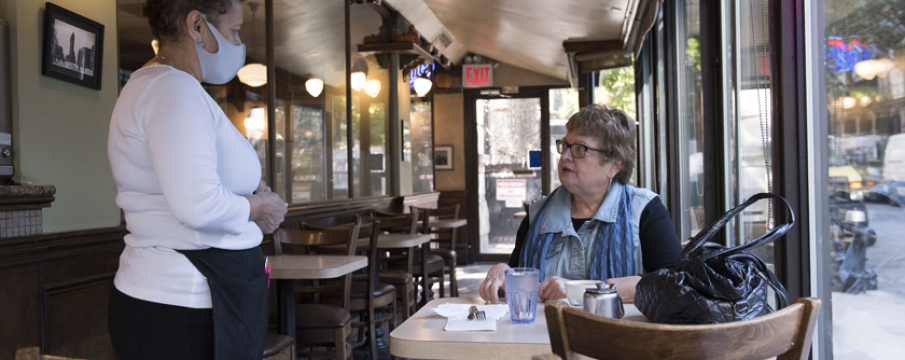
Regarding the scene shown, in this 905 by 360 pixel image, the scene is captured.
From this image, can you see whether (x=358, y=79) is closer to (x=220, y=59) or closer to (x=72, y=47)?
(x=72, y=47)

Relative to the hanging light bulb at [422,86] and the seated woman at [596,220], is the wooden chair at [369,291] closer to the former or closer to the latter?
the seated woman at [596,220]

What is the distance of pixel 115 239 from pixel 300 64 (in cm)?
253

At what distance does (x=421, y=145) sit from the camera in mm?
8609

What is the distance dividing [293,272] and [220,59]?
4.47ft

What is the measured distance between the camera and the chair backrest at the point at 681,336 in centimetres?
89

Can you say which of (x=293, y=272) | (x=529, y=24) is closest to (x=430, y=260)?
(x=529, y=24)

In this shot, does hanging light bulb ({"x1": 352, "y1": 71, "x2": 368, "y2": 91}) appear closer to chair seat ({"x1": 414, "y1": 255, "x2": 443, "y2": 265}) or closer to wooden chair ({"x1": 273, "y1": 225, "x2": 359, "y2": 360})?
chair seat ({"x1": 414, "y1": 255, "x2": 443, "y2": 265})

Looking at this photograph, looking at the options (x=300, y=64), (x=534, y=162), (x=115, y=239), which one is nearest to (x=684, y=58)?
(x=300, y=64)

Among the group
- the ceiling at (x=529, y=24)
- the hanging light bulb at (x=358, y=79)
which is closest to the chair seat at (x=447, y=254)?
the hanging light bulb at (x=358, y=79)

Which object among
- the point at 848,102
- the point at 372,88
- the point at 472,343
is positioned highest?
the point at 372,88

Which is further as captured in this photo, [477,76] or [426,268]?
[477,76]

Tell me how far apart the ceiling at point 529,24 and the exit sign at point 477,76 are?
260mm

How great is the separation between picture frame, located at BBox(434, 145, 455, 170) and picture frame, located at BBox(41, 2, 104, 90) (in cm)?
687

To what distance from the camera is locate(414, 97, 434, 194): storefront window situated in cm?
823
